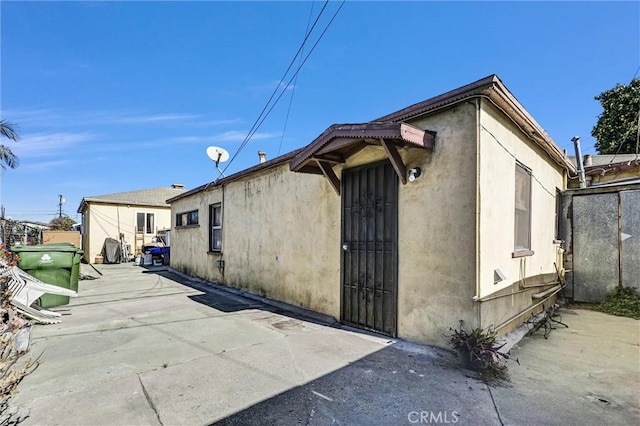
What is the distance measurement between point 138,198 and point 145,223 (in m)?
2.03

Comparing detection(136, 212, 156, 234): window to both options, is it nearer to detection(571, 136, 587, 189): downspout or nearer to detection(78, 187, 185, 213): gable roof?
detection(78, 187, 185, 213): gable roof

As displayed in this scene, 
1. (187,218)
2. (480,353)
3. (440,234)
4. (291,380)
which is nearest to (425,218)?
(440,234)

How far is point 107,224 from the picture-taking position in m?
19.3

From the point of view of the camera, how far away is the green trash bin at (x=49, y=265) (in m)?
6.35

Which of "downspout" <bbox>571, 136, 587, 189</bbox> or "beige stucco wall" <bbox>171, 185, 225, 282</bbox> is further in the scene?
"beige stucco wall" <bbox>171, 185, 225, 282</bbox>

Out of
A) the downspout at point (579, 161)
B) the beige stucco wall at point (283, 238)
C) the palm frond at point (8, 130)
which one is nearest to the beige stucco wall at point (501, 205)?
the beige stucco wall at point (283, 238)

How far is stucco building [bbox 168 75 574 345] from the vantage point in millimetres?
3707

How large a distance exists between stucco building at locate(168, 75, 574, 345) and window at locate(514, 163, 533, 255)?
0.03 metres

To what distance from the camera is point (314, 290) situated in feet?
19.5

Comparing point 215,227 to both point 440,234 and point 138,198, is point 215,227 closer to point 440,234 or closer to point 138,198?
point 440,234

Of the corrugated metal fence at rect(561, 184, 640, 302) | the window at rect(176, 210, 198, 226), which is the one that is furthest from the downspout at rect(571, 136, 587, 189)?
the window at rect(176, 210, 198, 226)

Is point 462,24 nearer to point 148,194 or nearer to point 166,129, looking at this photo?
point 166,129

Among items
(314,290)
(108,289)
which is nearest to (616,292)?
(314,290)

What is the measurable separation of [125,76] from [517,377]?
1134 centimetres
